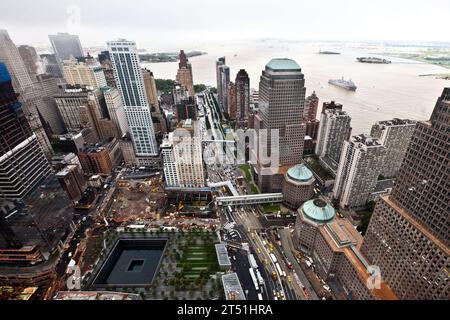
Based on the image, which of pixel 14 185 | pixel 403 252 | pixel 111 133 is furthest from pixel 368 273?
pixel 111 133

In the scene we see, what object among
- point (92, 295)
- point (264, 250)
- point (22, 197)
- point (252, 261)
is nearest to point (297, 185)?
point (264, 250)

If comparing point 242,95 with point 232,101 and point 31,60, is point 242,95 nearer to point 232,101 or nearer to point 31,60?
point 232,101

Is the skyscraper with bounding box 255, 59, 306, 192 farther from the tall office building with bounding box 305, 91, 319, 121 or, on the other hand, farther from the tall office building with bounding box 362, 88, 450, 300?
the tall office building with bounding box 305, 91, 319, 121

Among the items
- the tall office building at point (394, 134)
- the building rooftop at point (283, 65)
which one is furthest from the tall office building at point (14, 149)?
the tall office building at point (394, 134)

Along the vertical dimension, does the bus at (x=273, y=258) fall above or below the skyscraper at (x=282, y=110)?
below

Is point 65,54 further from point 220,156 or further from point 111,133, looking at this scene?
point 220,156

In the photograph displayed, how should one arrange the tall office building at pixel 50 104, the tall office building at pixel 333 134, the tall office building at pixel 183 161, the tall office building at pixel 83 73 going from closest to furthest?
1. the tall office building at pixel 183 161
2. the tall office building at pixel 333 134
3. the tall office building at pixel 50 104
4. the tall office building at pixel 83 73

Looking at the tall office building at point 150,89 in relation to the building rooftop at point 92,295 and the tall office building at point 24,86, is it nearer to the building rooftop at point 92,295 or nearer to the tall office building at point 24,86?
the tall office building at point 24,86
